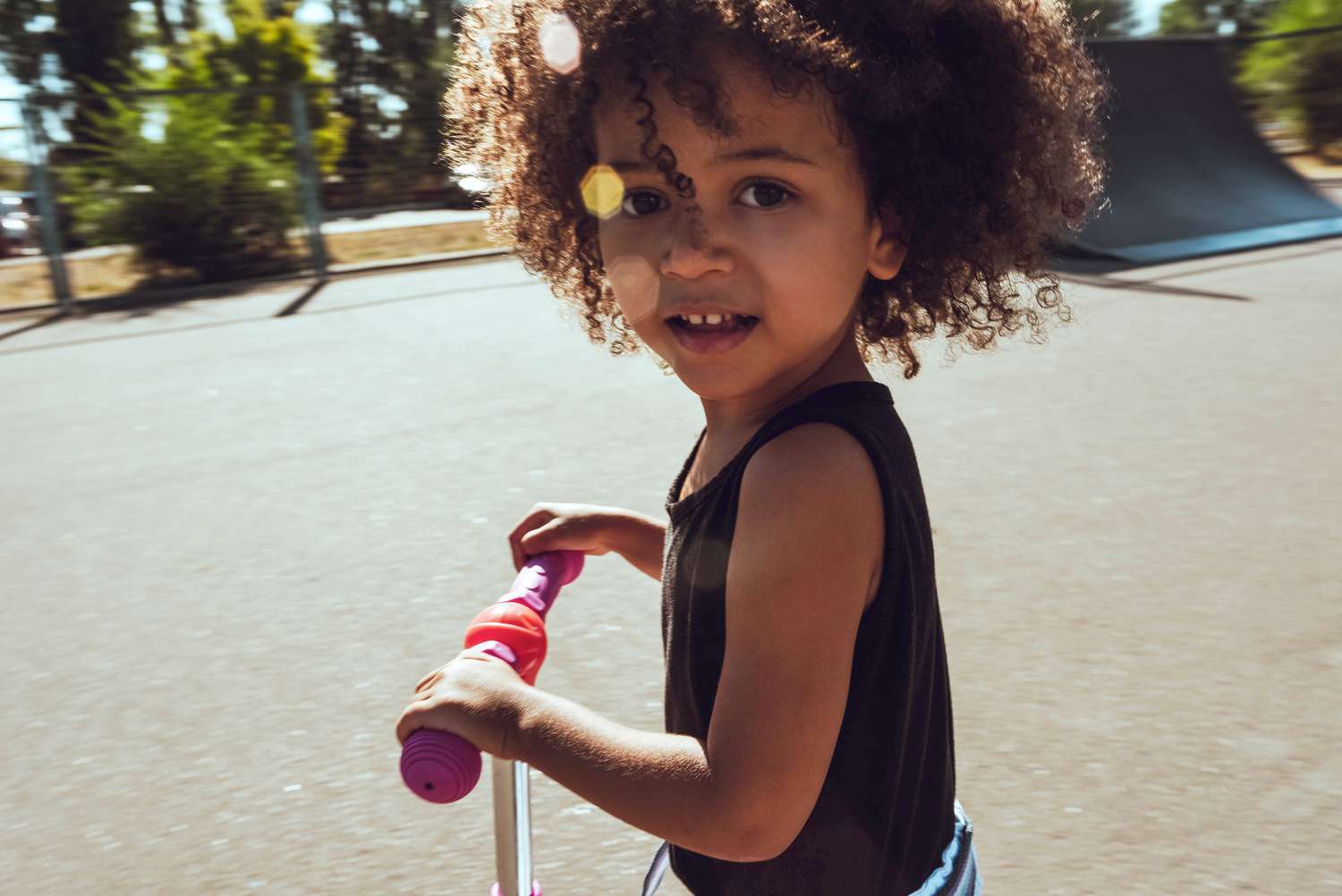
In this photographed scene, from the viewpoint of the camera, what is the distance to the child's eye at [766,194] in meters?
1.37

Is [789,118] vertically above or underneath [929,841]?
above

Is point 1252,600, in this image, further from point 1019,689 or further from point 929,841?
point 929,841

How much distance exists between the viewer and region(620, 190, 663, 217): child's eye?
1.43 m

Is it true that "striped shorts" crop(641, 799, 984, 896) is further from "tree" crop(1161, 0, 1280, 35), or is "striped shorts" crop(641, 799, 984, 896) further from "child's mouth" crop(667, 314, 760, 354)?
"tree" crop(1161, 0, 1280, 35)

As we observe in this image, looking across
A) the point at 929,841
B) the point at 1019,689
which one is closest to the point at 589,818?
the point at 1019,689

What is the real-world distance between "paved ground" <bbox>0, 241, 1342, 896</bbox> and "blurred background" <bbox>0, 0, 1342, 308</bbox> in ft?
6.28

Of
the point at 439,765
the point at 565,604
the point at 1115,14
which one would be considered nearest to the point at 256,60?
the point at 1115,14

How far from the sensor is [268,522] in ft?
14.7

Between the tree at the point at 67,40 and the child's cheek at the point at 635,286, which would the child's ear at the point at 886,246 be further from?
the tree at the point at 67,40

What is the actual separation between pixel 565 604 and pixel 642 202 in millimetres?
2373

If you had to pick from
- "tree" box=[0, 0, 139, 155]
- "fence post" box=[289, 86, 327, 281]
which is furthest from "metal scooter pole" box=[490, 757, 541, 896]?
"tree" box=[0, 0, 139, 155]

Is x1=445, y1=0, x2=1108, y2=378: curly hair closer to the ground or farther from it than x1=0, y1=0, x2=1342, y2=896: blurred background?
farther from it

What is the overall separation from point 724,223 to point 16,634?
119 inches

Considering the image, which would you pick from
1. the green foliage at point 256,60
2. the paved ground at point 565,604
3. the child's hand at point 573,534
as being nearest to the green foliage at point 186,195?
the paved ground at point 565,604
